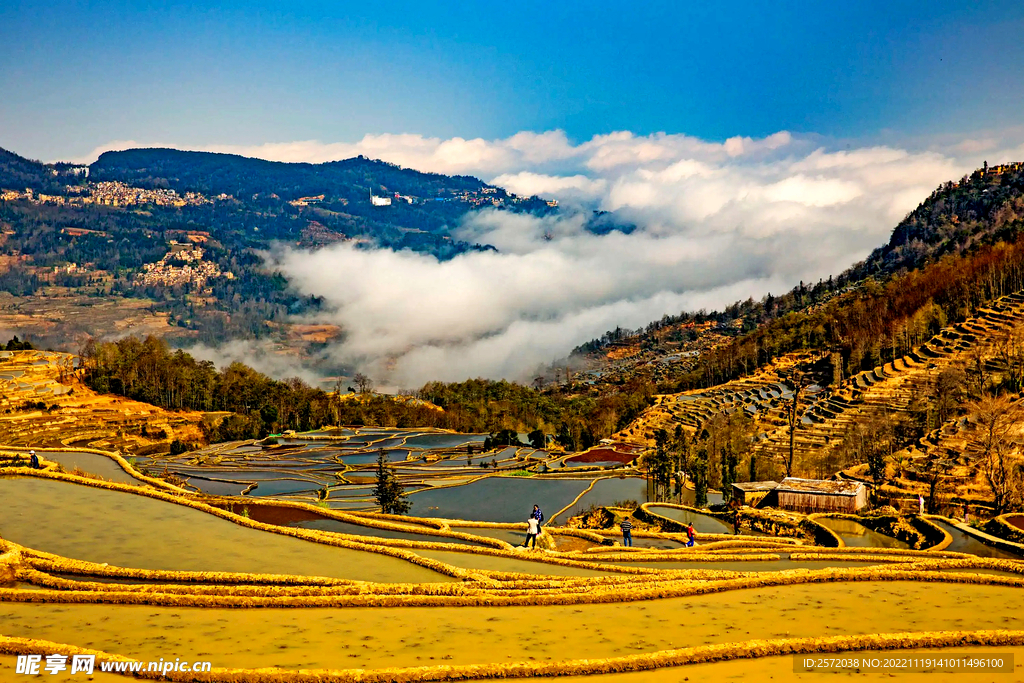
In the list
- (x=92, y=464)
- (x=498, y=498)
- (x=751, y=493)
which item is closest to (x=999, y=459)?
(x=751, y=493)

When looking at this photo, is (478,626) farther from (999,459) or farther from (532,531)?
(999,459)

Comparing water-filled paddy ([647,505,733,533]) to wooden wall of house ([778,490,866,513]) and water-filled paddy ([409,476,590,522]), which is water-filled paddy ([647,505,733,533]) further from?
water-filled paddy ([409,476,590,522])

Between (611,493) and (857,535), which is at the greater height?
(857,535)

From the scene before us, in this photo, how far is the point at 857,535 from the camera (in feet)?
113

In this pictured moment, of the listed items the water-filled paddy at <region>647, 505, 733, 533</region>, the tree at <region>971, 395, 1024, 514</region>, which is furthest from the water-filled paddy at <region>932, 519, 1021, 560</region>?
the water-filled paddy at <region>647, 505, 733, 533</region>

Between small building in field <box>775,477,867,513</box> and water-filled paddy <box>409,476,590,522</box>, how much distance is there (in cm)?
1601

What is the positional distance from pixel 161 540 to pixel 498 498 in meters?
35.0

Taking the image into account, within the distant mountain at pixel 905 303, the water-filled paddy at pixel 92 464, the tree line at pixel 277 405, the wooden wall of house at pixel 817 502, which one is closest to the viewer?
the water-filled paddy at pixel 92 464

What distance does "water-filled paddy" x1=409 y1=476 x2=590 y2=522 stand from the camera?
167 feet

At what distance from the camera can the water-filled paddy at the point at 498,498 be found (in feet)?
167

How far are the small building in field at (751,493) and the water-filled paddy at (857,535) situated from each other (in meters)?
9.30

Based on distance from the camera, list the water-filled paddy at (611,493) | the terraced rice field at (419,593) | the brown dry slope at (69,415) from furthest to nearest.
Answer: the brown dry slope at (69,415)
the water-filled paddy at (611,493)
the terraced rice field at (419,593)

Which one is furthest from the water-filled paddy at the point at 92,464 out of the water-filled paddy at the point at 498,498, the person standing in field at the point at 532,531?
the person standing in field at the point at 532,531

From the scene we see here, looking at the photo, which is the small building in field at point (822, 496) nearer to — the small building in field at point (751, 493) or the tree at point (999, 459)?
the small building in field at point (751, 493)
